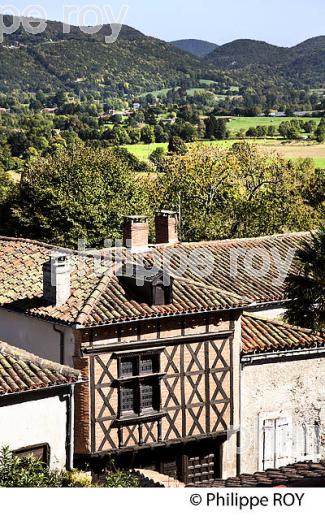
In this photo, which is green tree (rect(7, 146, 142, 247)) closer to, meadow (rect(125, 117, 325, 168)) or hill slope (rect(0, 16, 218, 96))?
meadow (rect(125, 117, 325, 168))

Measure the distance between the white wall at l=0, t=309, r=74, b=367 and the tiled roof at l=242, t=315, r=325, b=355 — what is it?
14.4 feet

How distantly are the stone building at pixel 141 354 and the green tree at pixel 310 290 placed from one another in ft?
5.30

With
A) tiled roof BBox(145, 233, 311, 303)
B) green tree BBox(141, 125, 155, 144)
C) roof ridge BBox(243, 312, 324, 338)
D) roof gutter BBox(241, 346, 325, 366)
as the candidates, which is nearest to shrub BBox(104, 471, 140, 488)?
roof gutter BBox(241, 346, 325, 366)

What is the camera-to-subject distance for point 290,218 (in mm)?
49844

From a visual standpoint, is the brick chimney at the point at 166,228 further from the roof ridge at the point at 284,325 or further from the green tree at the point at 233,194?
the green tree at the point at 233,194

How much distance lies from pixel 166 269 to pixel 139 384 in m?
5.42

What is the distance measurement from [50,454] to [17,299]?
17.7 feet

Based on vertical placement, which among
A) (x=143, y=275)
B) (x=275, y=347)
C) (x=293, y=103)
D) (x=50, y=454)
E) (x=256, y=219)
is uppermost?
(x=293, y=103)

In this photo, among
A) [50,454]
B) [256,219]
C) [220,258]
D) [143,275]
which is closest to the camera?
[50,454]

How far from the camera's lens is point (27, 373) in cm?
1891

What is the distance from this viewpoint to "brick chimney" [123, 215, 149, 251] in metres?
29.0

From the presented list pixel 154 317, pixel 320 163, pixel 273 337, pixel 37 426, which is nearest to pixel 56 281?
pixel 154 317

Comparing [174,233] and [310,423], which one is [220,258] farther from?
[310,423]

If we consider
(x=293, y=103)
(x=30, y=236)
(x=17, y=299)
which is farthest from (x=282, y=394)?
(x=293, y=103)
